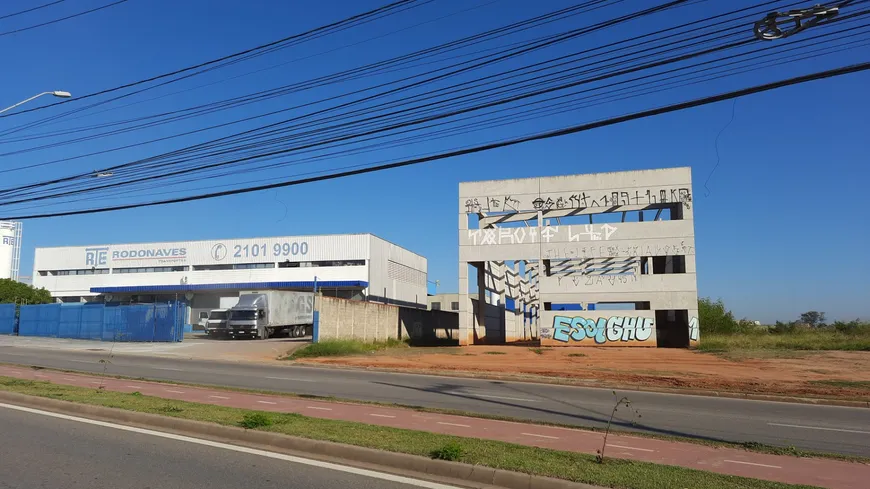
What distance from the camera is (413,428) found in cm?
1018

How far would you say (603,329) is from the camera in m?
34.9

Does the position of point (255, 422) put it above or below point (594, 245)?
below

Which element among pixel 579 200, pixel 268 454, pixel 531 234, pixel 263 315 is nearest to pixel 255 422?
pixel 268 454

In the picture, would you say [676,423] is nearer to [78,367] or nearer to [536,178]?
[78,367]

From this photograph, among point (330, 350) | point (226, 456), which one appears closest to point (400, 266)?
point (330, 350)

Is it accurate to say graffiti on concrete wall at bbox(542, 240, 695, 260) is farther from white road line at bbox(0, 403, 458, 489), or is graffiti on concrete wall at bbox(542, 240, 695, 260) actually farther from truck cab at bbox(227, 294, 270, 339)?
white road line at bbox(0, 403, 458, 489)

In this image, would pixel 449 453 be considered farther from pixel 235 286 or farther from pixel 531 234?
pixel 235 286

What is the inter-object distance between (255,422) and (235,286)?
5354 centimetres

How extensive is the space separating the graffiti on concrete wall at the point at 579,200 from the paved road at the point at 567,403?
57.0 ft

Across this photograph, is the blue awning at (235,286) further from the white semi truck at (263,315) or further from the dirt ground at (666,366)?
the dirt ground at (666,366)

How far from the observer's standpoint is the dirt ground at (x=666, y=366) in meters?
18.7

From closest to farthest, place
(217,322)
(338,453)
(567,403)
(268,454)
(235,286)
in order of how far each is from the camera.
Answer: (338,453)
(268,454)
(567,403)
(217,322)
(235,286)

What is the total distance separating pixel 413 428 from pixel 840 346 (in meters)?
33.3

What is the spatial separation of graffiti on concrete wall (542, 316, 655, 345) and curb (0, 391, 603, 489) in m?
27.8
